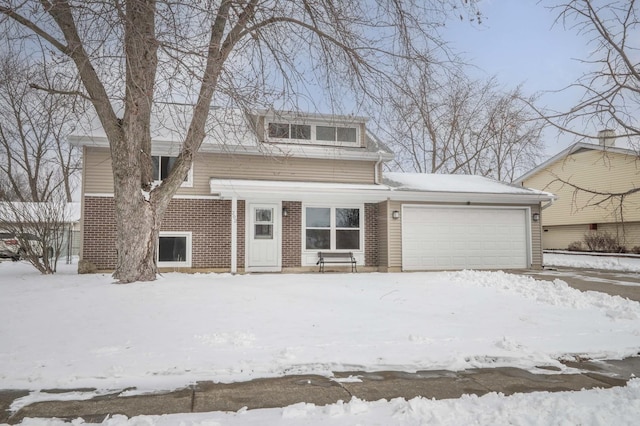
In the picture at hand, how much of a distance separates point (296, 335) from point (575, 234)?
2366cm

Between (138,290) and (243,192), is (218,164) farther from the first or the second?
(138,290)

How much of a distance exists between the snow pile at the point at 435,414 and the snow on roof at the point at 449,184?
10.1 metres

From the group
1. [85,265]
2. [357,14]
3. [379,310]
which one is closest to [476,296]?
[379,310]

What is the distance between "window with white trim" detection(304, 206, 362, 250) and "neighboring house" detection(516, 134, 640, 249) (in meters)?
10.8

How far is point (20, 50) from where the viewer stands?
6.47 metres

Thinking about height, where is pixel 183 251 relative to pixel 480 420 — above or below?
above

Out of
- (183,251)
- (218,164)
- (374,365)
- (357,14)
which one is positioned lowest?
(374,365)

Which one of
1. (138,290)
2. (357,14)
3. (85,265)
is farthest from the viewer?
(85,265)

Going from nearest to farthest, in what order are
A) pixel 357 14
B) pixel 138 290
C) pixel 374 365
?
1. pixel 374 365
2. pixel 357 14
3. pixel 138 290

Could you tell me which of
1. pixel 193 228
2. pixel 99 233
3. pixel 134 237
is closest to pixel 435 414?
pixel 134 237

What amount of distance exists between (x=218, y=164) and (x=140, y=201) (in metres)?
4.54

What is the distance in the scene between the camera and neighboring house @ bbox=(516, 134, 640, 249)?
20.2m

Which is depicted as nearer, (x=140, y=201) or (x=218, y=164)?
(x=140, y=201)

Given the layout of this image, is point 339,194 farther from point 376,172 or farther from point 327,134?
point 327,134
